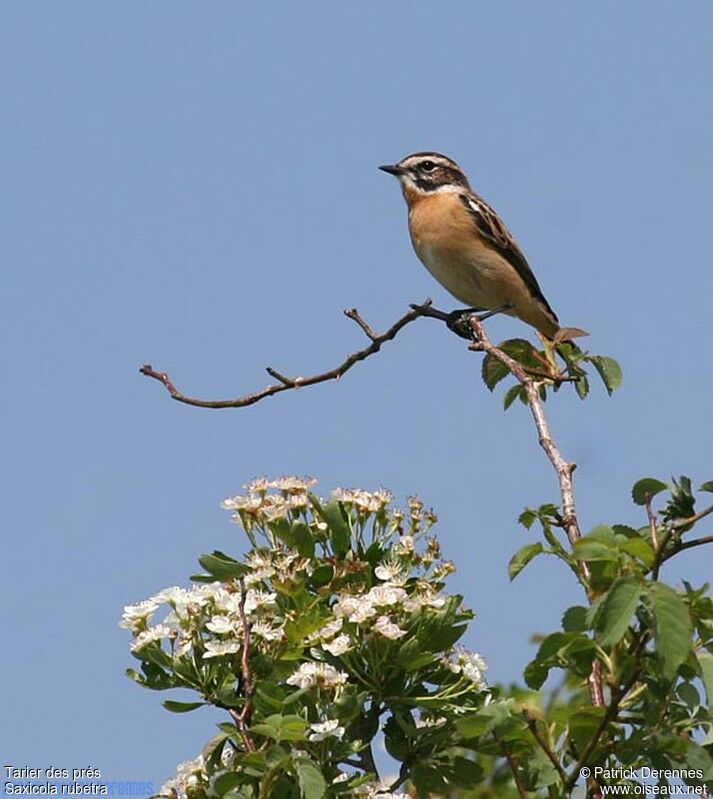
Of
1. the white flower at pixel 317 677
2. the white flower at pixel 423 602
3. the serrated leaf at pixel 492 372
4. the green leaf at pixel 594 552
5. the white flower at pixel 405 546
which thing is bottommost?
the green leaf at pixel 594 552

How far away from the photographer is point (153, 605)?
4.09 m

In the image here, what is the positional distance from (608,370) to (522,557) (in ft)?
5.41

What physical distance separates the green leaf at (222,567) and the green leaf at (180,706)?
1.35 ft

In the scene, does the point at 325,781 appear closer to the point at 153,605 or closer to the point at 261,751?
the point at 261,751

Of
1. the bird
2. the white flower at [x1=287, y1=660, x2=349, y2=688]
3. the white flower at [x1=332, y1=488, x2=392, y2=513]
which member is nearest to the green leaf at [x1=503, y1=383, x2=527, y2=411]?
the white flower at [x1=332, y1=488, x2=392, y2=513]

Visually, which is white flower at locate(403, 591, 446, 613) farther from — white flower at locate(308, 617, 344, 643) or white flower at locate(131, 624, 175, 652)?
white flower at locate(131, 624, 175, 652)

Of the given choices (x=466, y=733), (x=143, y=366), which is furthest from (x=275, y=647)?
(x=143, y=366)

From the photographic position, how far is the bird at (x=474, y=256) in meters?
10.6

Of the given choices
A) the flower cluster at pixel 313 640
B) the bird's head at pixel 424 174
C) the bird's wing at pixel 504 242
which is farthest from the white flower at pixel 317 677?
the bird's head at pixel 424 174

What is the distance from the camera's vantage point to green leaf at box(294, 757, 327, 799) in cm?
340

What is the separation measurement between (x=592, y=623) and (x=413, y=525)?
1.21 m

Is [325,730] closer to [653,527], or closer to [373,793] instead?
[373,793]

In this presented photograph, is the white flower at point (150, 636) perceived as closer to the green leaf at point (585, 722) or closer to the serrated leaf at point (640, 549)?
the green leaf at point (585, 722)

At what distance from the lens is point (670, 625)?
3127mm
